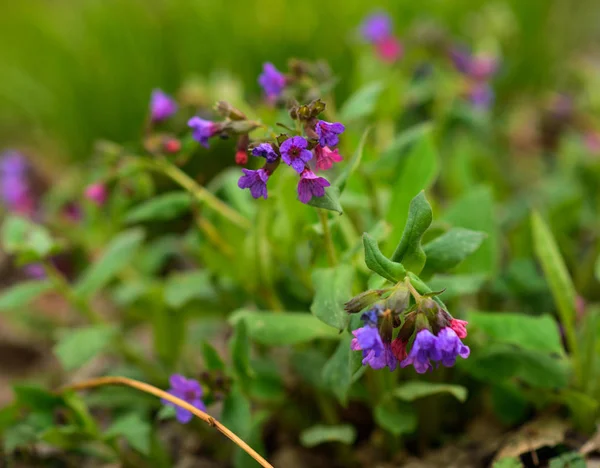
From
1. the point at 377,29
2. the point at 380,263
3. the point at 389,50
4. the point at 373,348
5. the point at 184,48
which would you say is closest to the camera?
the point at 373,348

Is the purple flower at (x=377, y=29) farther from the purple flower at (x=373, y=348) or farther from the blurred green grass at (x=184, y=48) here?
the purple flower at (x=373, y=348)

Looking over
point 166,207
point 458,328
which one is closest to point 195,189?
point 166,207

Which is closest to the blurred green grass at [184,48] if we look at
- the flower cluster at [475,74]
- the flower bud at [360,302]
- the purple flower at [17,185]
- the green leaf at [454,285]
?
the flower cluster at [475,74]

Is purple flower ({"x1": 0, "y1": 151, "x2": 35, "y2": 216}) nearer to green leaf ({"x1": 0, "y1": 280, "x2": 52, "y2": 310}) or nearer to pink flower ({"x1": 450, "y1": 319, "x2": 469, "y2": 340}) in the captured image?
green leaf ({"x1": 0, "y1": 280, "x2": 52, "y2": 310})

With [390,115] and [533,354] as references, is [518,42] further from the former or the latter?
[533,354]

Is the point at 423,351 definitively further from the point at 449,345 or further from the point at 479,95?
the point at 479,95

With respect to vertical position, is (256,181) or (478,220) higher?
(478,220)

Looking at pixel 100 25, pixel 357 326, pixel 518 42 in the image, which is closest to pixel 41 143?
pixel 100 25
